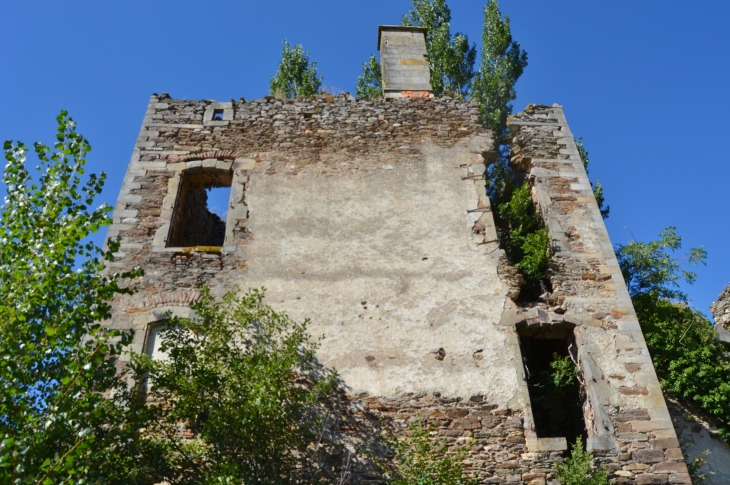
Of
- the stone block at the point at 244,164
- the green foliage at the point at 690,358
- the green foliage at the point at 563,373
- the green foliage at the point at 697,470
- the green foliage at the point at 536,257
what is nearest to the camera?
the green foliage at the point at 697,470

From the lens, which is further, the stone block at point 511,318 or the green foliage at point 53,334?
the stone block at point 511,318

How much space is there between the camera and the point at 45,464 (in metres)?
4.41

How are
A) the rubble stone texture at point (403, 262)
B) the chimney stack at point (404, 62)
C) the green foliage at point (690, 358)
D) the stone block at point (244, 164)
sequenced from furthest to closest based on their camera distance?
1. the chimney stack at point (404, 62)
2. the stone block at point (244, 164)
3. the green foliage at point (690, 358)
4. the rubble stone texture at point (403, 262)

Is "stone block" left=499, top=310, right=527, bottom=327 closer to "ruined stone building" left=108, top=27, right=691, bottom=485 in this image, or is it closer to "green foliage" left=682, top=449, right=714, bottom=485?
"ruined stone building" left=108, top=27, right=691, bottom=485

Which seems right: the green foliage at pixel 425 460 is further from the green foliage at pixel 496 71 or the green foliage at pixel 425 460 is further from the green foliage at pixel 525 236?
the green foliage at pixel 496 71

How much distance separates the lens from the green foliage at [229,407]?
19.7ft

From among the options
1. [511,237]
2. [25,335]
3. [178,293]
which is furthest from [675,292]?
[25,335]

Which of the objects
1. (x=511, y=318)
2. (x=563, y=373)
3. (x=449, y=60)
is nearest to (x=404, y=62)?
(x=449, y=60)

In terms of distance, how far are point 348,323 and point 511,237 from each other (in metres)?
2.62

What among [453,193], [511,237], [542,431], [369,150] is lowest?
[542,431]

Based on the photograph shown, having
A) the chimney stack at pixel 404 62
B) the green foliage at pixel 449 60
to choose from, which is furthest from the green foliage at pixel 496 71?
the chimney stack at pixel 404 62

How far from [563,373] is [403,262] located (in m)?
2.29

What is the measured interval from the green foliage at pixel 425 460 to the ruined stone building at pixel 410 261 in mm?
250

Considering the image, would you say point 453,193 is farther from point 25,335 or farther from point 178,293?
point 25,335
